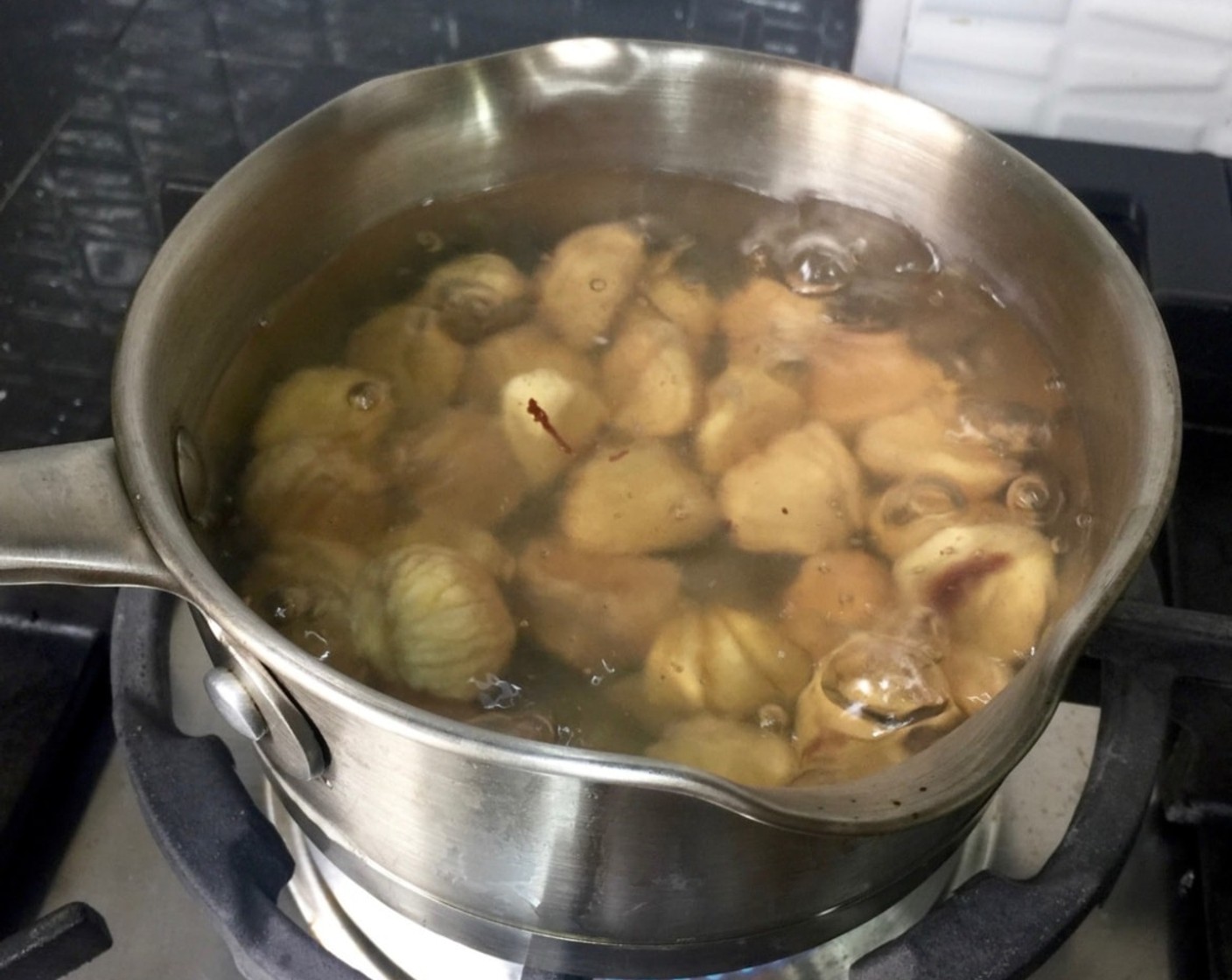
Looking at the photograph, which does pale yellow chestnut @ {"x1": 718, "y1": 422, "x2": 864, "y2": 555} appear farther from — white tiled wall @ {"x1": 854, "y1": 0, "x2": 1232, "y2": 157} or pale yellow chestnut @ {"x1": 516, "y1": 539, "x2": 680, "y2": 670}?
white tiled wall @ {"x1": 854, "y1": 0, "x2": 1232, "y2": 157}

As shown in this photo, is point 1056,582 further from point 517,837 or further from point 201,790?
point 201,790

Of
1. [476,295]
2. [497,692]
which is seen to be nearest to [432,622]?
[497,692]

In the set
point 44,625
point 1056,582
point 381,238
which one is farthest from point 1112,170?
point 44,625

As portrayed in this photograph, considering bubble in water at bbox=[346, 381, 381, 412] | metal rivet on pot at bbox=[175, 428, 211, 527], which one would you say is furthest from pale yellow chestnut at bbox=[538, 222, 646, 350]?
metal rivet on pot at bbox=[175, 428, 211, 527]

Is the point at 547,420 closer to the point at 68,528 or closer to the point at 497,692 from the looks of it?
the point at 497,692

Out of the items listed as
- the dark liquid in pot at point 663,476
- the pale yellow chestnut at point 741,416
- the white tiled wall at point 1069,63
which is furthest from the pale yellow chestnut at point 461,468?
the white tiled wall at point 1069,63

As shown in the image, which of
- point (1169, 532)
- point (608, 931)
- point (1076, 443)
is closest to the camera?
point (608, 931)

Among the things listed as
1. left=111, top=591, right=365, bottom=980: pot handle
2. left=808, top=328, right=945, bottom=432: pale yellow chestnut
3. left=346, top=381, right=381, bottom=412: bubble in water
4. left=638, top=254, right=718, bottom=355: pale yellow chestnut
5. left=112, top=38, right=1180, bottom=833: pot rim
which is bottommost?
left=111, top=591, right=365, bottom=980: pot handle
